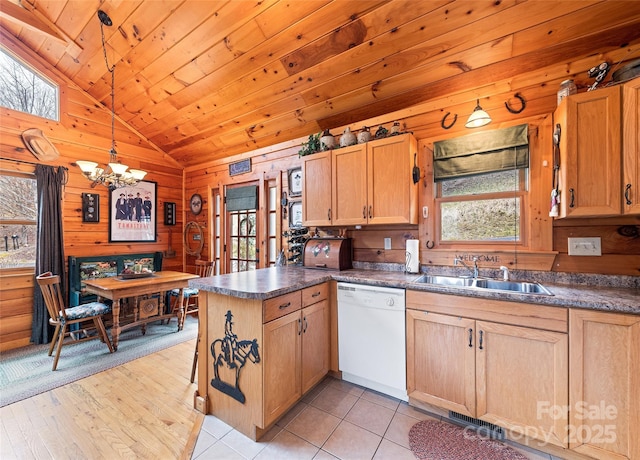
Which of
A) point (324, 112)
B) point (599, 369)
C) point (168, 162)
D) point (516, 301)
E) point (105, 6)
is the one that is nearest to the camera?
point (599, 369)

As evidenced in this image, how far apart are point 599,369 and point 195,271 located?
4.89m

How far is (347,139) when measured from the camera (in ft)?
8.59

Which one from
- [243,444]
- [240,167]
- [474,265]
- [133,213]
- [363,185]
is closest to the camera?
[243,444]

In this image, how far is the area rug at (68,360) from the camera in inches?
87.0

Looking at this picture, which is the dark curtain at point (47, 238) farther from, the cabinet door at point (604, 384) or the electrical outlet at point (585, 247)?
the electrical outlet at point (585, 247)

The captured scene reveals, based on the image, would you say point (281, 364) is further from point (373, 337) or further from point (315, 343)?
point (373, 337)

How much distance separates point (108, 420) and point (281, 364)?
1316 millimetres

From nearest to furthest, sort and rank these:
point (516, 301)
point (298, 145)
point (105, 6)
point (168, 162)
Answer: point (516, 301) < point (105, 6) < point (298, 145) < point (168, 162)

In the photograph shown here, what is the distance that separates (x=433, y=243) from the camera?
7.96 feet

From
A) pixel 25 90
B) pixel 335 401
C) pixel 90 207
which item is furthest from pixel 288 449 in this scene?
pixel 25 90

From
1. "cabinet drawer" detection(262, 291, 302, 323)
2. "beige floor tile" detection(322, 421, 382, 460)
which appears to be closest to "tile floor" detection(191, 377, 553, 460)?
"beige floor tile" detection(322, 421, 382, 460)

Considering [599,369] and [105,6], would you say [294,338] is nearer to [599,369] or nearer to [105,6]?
[599,369]

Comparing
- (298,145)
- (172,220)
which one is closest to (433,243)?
(298,145)

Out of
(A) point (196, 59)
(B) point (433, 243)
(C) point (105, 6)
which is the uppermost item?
(C) point (105, 6)
